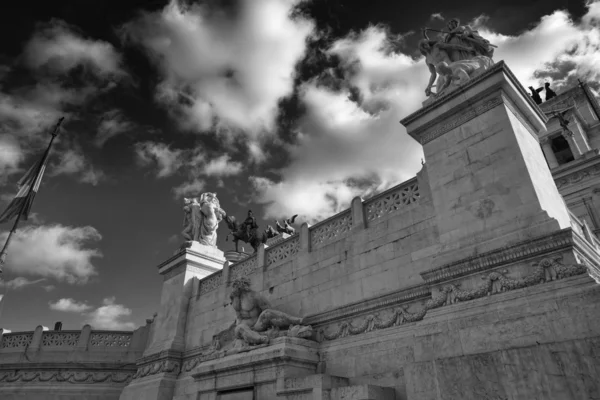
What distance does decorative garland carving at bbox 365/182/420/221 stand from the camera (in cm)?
962

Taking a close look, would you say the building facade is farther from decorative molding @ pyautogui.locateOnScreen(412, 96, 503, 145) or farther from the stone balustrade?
the stone balustrade

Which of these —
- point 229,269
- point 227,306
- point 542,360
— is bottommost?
point 542,360

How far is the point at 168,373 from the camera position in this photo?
13.8 meters

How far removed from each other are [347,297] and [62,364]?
13.6 metres

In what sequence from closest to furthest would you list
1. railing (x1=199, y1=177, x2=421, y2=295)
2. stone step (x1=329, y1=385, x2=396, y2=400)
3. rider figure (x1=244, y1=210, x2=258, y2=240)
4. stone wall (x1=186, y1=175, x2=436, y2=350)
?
stone step (x1=329, y1=385, x2=396, y2=400) < stone wall (x1=186, y1=175, x2=436, y2=350) < railing (x1=199, y1=177, x2=421, y2=295) < rider figure (x1=244, y1=210, x2=258, y2=240)

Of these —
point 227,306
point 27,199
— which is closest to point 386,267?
point 227,306

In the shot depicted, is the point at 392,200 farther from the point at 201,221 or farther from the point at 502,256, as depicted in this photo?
the point at 201,221

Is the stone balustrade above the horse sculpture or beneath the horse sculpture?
beneath

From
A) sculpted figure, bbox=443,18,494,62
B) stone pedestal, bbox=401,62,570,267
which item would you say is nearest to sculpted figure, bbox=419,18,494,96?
sculpted figure, bbox=443,18,494,62

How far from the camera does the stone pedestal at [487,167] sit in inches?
270

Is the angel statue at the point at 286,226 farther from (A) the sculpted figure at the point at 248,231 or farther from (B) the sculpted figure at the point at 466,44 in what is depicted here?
(B) the sculpted figure at the point at 466,44

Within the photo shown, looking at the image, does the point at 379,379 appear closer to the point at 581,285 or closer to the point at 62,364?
the point at 581,285

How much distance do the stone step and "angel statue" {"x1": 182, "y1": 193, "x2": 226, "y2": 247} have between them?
11.1 metres

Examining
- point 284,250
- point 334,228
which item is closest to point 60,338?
point 284,250
